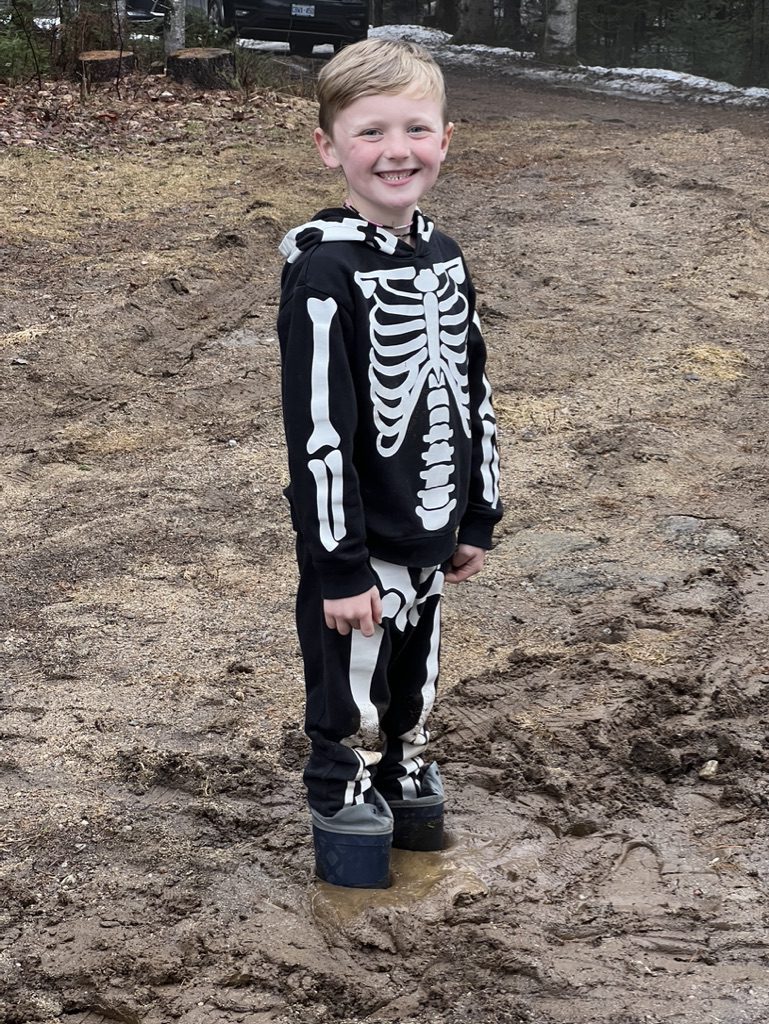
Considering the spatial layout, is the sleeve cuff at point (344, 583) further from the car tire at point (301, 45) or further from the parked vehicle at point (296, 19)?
the car tire at point (301, 45)

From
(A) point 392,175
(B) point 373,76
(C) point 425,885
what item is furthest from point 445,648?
(B) point 373,76

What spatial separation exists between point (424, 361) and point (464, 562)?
1.75 ft

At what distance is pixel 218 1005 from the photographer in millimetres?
2586

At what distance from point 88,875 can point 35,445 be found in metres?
3.12

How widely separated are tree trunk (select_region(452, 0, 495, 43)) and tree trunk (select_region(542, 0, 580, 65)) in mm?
3297

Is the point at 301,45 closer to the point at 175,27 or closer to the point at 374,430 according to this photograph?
the point at 175,27

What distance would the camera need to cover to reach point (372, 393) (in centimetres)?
254

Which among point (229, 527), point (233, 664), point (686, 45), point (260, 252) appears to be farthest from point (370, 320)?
point (686, 45)

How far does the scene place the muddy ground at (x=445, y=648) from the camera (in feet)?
8.85

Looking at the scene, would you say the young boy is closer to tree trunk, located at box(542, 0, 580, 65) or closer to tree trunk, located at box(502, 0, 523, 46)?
tree trunk, located at box(542, 0, 580, 65)

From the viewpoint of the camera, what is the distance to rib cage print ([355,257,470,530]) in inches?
99.1

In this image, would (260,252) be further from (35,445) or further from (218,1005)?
(218,1005)

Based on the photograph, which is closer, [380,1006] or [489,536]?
[380,1006]

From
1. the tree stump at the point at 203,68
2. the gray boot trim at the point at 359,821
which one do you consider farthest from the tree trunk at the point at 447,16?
the gray boot trim at the point at 359,821
